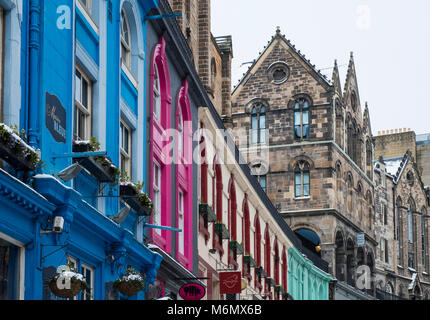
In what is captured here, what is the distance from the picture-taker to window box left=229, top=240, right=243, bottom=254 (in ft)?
126

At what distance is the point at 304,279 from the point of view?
59000mm

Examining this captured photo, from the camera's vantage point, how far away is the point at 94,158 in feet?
62.1

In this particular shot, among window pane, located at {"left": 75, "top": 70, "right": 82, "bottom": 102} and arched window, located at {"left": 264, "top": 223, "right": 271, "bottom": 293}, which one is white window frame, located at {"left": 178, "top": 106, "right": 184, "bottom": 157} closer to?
window pane, located at {"left": 75, "top": 70, "right": 82, "bottom": 102}

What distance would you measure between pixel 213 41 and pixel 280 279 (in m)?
13.5

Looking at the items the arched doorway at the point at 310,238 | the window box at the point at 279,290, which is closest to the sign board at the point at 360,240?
the arched doorway at the point at 310,238

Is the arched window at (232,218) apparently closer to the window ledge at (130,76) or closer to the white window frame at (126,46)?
the window ledge at (130,76)

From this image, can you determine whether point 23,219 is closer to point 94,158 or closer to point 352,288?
point 94,158

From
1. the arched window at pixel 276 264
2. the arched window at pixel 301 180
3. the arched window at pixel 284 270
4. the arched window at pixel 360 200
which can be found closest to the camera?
the arched window at pixel 276 264

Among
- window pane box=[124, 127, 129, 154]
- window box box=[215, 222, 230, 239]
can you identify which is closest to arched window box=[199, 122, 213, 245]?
window box box=[215, 222, 230, 239]

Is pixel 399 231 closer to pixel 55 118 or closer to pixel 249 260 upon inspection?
pixel 249 260

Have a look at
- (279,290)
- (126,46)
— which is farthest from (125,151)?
(279,290)

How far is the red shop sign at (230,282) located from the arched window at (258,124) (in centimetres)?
3821

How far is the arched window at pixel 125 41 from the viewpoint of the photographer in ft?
78.6
